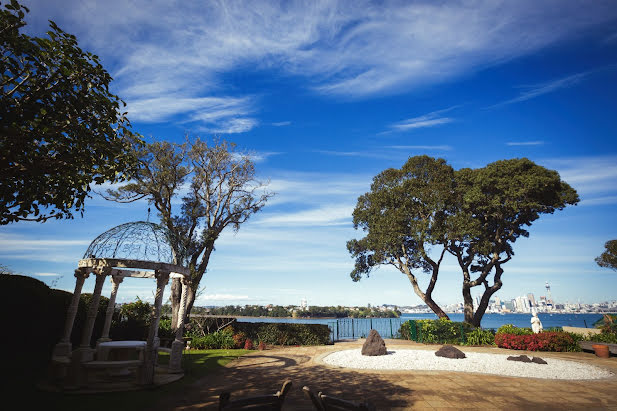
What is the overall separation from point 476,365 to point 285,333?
13362 millimetres

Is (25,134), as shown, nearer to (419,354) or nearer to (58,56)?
(58,56)

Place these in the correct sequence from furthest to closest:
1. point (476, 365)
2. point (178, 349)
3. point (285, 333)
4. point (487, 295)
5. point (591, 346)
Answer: point (487, 295) < point (285, 333) < point (591, 346) < point (476, 365) < point (178, 349)

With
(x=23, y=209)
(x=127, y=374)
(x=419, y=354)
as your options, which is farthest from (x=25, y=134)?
(x=419, y=354)

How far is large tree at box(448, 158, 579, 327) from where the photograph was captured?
2419 cm

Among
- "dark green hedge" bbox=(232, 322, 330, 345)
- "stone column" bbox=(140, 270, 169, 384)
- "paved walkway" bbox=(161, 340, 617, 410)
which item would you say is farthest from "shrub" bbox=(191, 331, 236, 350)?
"stone column" bbox=(140, 270, 169, 384)

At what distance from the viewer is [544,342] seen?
17641 mm

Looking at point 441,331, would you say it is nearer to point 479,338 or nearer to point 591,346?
point 479,338

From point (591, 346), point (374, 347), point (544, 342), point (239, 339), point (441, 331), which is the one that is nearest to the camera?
point (374, 347)

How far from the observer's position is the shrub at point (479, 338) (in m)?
20.5

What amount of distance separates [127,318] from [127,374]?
7750mm

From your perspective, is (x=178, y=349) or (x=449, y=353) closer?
(x=178, y=349)

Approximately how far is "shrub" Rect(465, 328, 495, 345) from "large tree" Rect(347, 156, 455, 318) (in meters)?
5.73

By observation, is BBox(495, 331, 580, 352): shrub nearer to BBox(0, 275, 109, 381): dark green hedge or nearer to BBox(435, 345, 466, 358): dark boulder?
BBox(435, 345, 466, 358): dark boulder

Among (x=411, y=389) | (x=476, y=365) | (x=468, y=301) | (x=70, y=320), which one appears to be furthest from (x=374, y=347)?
A: (x=468, y=301)
